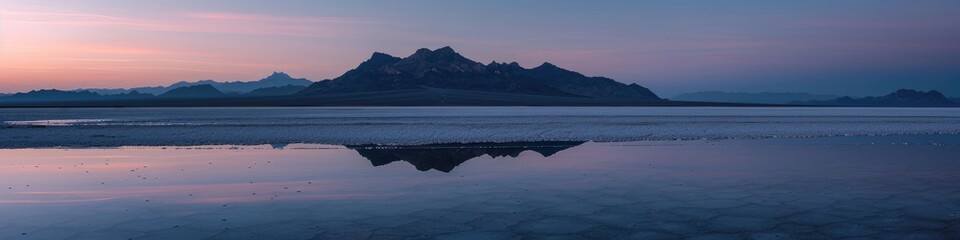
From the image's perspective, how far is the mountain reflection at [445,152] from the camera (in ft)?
48.9

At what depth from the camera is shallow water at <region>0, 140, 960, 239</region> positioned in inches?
291

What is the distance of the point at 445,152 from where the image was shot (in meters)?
17.5

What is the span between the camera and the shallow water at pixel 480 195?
740 cm

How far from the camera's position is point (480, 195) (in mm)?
9953

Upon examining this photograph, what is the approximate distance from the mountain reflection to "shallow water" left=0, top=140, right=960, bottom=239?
0.15m

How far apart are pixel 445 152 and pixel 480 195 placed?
7.62 m

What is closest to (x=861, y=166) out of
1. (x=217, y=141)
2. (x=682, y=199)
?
(x=682, y=199)

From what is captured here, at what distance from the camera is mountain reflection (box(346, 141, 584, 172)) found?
14906 millimetres

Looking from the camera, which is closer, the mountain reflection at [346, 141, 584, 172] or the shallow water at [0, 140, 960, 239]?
the shallow water at [0, 140, 960, 239]

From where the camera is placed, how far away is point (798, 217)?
26.3ft

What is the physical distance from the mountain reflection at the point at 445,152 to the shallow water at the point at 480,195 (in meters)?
0.15

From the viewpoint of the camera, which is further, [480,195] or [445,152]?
[445,152]

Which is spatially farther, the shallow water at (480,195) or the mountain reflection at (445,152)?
the mountain reflection at (445,152)

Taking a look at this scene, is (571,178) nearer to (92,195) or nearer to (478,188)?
(478,188)
